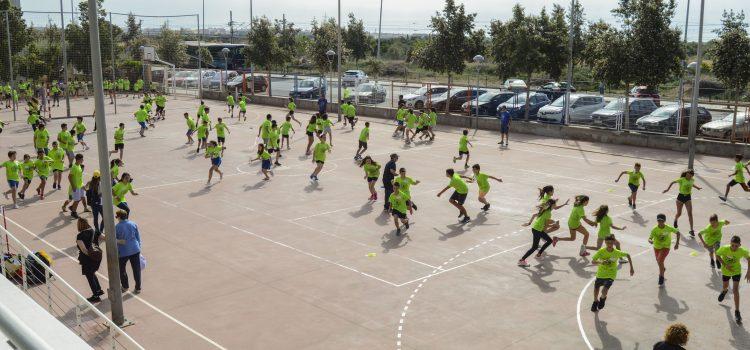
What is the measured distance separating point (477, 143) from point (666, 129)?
790cm

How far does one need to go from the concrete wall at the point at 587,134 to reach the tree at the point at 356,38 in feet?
121

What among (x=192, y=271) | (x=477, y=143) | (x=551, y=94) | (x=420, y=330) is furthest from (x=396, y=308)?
(x=551, y=94)

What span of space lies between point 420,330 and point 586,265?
4.97 meters

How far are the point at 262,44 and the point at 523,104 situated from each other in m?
22.7

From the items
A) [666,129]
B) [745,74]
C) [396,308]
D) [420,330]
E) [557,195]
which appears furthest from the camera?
[666,129]

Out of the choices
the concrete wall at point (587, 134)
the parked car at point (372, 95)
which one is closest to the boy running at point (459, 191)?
the concrete wall at point (587, 134)

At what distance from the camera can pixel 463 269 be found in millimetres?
14281

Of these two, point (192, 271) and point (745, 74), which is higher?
point (745, 74)

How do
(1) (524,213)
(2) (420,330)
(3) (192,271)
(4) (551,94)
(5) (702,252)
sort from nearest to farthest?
(2) (420,330), (3) (192,271), (5) (702,252), (1) (524,213), (4) (551,94)

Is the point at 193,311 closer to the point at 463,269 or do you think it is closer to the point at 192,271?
the point at 192,271

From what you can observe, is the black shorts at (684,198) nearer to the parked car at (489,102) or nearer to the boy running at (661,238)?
Answer: the boy running at (661,238)

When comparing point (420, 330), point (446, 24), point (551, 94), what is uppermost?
point (446, 24)

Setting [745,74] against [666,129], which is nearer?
[745,74]

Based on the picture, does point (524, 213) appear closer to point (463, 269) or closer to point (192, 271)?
point (463, 269)
